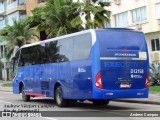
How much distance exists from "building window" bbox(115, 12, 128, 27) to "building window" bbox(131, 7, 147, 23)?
3.86 feet

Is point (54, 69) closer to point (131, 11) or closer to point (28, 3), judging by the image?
point (131, 11)

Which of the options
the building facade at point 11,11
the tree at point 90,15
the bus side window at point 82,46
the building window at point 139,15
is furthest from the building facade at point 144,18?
the building facade at point 11,11

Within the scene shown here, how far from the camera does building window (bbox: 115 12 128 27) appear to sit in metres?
41.7

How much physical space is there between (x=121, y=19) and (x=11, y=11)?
32.6m

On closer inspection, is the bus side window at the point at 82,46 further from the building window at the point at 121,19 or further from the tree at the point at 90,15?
the building window at the point at 121,19

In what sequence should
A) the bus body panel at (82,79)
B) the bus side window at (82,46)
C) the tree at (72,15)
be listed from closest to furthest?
the bus body panel at (82,79)
the bus side window at (82,46)
the tree at (72,15)

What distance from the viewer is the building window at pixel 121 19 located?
41.7m

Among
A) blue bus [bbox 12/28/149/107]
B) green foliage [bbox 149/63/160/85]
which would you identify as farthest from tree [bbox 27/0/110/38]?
blue bus [bbox 12/28/149/107]

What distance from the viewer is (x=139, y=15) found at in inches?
1567

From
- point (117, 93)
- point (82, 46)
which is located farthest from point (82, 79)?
point (117, 93)

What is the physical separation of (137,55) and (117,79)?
141 centimetres

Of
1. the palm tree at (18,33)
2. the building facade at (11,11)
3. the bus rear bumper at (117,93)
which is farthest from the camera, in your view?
the building facade at (11,11)

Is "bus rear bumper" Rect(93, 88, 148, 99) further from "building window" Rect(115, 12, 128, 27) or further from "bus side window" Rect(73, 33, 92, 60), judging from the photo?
"building window" Rect(115, 12, 128, 27)

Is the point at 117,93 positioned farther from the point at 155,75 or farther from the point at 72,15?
the point at 72,15
